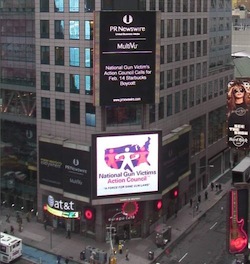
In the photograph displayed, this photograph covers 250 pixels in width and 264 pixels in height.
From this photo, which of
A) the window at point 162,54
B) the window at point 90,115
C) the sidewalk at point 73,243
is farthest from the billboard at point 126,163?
the window at point 162,54

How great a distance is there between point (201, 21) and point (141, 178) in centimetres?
2891

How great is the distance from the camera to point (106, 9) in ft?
223

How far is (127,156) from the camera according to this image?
2785 inches

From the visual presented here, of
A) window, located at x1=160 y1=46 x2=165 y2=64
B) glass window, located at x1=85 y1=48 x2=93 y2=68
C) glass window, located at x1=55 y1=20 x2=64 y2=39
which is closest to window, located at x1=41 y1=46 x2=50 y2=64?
glass window, located at x1=55 y1=20 x2=64 y2=39

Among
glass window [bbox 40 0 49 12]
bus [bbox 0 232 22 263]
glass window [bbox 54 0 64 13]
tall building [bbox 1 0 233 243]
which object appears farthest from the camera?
glass window [bbox 40 0 49 12]

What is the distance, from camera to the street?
67.8 meters

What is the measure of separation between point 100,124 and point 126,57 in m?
8.80

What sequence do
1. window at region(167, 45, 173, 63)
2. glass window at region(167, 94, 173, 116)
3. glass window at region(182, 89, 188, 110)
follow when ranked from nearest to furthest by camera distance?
window at region(167, 45, 173, 63), glass window at region(167, 94, 173, 116), glass window at region(182, 89, 188, 110)

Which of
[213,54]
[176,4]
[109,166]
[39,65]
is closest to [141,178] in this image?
[109,166]

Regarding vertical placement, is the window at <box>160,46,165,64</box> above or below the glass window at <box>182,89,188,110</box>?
above

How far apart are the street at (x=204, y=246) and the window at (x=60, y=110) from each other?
21.6 m

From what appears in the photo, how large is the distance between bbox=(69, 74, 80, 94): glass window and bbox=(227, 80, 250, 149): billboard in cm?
2103

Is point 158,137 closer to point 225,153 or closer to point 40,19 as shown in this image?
point 40,19

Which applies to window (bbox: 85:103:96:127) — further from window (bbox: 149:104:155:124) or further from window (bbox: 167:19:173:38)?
window (bbox: 167:19:173:38)
